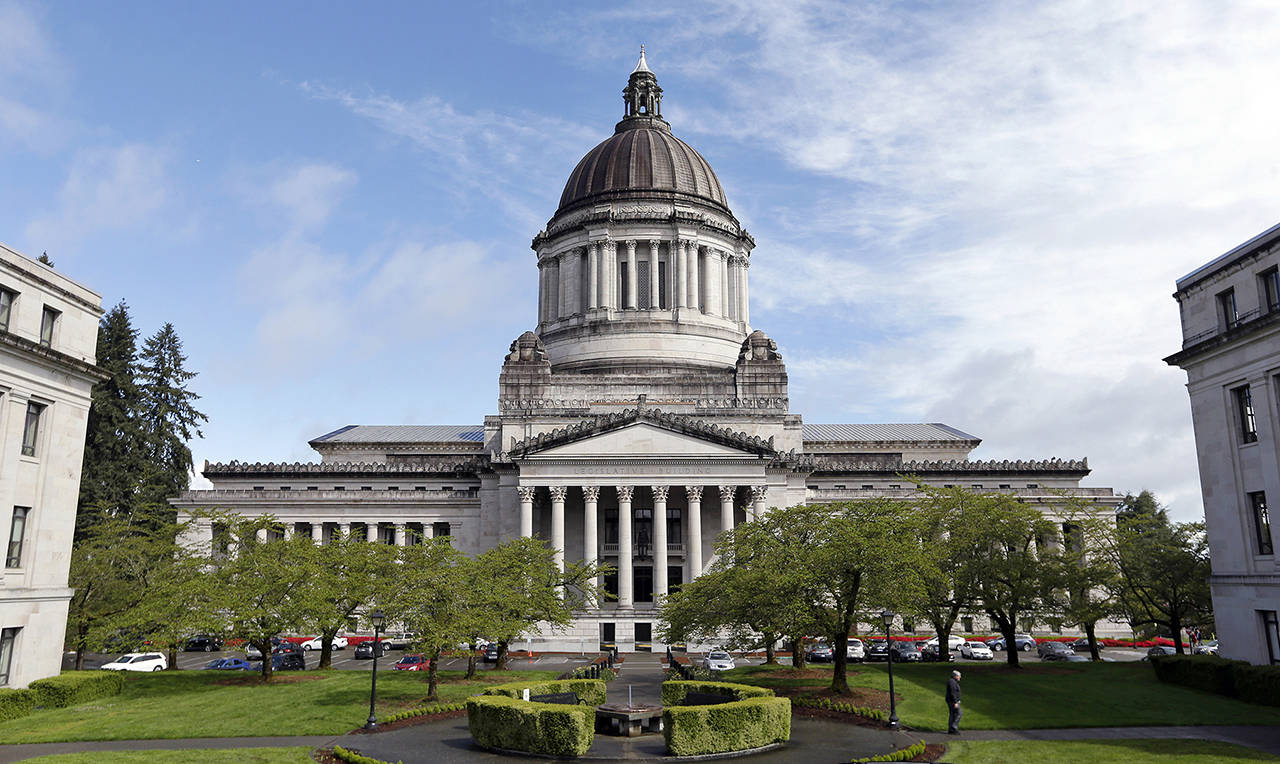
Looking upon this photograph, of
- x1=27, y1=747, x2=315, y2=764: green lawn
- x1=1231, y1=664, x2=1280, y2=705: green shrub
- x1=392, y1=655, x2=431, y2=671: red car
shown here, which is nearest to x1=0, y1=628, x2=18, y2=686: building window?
x1=27, y1=747, x2=315, y2=764: green lawn

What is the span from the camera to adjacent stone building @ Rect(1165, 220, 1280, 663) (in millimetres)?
36312

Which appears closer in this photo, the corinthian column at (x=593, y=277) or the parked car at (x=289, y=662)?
the parked car at (x=289, y=662)

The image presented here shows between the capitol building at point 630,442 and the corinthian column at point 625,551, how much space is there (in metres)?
0.15

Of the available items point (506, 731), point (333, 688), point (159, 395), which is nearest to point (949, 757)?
point (506, 731)

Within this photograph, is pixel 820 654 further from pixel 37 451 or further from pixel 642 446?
pixel 37 451

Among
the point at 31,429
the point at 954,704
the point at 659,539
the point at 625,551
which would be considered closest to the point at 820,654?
the point at 659,539

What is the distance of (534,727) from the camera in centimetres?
2558

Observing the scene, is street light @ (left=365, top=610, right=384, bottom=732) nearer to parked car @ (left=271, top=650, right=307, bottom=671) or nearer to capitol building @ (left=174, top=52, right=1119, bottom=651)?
parked car @ (left=271, top=650, right=307, bottom=671)

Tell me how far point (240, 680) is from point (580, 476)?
31.3m

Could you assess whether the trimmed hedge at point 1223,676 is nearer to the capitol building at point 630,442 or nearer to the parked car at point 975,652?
the parked car at point 975,652

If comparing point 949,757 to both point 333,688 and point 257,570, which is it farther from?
point 257,570

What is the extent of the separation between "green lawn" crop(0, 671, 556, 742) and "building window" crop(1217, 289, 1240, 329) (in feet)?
110

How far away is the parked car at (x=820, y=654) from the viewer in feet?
182

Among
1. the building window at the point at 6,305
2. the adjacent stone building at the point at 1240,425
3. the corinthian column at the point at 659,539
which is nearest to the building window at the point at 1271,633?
the adjacent stone building at the point at 1240,425
